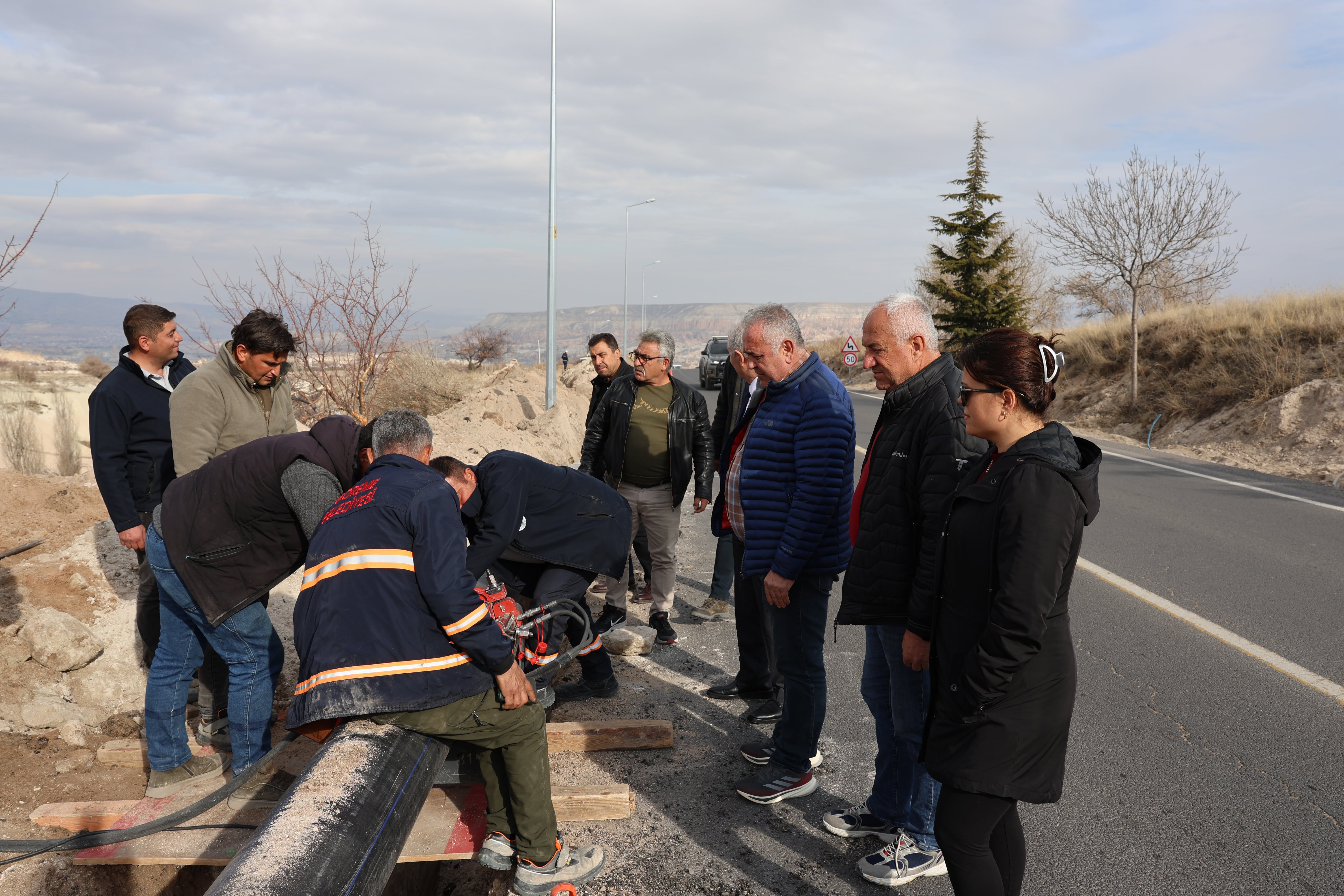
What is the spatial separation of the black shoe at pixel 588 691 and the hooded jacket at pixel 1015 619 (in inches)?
96.6

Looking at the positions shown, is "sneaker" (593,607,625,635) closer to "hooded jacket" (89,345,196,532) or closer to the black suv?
"hooded jacket" (89,345,196,532)

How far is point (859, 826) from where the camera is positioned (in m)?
3.18

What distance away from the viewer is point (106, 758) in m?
3.89

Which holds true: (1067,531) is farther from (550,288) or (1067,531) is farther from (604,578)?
(550,288)

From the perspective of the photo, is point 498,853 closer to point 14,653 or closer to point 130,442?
point 130,442

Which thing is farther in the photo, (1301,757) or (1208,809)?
(1301,757)

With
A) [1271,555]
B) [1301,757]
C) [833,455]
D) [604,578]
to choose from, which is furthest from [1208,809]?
[1271,555]

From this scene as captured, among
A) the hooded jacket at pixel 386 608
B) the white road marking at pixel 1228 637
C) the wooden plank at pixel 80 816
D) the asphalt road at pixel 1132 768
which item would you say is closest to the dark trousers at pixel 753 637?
the asphalt road at pixel 1132 768

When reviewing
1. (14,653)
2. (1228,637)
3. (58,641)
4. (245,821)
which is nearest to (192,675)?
Result: (245,821)

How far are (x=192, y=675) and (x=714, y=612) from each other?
3327mm

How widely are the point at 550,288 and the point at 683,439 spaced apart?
11.3 meters

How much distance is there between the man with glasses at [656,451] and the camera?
5410mm

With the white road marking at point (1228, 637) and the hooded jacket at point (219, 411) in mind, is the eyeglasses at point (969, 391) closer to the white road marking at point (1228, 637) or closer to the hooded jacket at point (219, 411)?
the hooded jacket at point (219, 411)

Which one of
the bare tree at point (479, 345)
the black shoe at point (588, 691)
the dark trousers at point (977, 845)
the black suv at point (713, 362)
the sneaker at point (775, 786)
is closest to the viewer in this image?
the dark trousers at point (977, 845)
